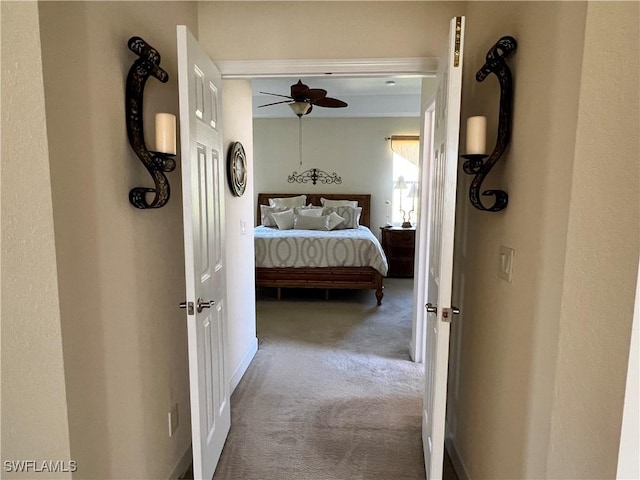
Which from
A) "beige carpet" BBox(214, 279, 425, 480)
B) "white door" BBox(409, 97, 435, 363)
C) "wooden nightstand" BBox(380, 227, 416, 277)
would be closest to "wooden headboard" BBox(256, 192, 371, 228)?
"wooden nightstand" BBox(380, 227, 416, 277)

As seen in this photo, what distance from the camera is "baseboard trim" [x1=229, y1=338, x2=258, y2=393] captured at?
104 inches

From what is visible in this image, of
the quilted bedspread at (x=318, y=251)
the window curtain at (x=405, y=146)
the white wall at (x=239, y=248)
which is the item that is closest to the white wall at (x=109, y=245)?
the white wall at (x=239, y=248)

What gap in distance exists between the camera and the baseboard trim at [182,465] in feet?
5.84

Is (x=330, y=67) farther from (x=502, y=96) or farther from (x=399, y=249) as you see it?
(x=399, y=249)

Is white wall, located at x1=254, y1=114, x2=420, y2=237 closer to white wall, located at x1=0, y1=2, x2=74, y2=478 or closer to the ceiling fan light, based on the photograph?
the ceiling fan light

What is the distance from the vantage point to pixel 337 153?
6617 millimetres

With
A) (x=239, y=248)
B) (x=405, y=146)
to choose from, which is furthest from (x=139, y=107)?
(x=405, y=146)

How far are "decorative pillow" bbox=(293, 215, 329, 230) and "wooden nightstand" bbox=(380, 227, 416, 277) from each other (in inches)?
43.1

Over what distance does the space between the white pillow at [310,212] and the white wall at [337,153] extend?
79 centimetres

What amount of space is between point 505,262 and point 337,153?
5499 millimetres

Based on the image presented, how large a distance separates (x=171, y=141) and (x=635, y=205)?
140 cm

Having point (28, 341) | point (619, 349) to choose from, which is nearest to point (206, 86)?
point (28, 341)

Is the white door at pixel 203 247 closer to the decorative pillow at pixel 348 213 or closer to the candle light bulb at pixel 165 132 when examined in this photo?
the candle light bulb at pixel 165 132

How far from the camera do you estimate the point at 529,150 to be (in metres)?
1.20
